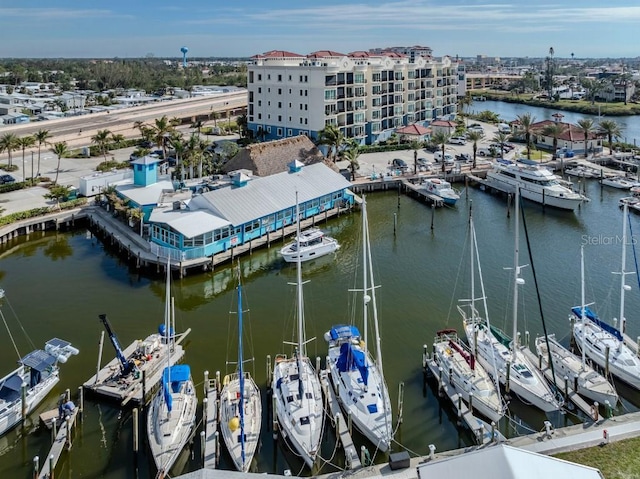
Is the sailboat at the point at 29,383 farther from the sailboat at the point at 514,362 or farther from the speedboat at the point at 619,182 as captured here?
the speedboat at the point at 619,182

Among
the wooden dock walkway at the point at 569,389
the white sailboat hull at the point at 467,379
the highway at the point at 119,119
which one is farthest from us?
the highway at the point at 119,119

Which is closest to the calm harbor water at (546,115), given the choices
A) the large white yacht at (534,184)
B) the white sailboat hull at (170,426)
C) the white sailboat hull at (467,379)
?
the large white yacht at (534,184)

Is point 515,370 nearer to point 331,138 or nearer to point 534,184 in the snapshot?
point 534,184

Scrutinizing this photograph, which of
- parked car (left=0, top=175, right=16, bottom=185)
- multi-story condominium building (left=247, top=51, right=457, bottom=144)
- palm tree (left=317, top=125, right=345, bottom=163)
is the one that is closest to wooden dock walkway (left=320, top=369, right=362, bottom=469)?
palm tree (left=317, top=125, right=345, bottom=163)

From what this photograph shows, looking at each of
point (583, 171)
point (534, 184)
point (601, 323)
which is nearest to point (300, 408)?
point (601, 323)

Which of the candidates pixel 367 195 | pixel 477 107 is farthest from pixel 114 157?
pixel 477 107

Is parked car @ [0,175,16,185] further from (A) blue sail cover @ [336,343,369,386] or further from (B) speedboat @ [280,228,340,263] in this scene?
(A) blue sail cover @ [336,343,369,386]
